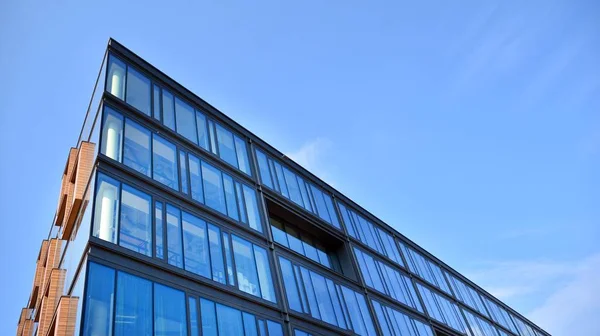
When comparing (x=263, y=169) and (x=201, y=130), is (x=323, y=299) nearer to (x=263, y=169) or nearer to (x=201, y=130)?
(x=263, y=169)

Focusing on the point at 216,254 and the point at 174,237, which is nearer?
the point at 174,237

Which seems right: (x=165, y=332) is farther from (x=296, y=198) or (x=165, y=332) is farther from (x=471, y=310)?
(x=471, y=310)

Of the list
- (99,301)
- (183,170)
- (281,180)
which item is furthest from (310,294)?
(99,301)

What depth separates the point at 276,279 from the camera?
2014 cm

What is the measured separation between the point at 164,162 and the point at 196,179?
173 centimetres

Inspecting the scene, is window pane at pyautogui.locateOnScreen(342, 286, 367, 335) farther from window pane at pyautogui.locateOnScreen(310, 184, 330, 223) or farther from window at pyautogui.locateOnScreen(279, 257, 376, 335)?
Answer: window pane at pyautogui.locateOnScreen(310, 184, 330, 223)

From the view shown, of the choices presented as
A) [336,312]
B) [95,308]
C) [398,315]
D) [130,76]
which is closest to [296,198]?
[336,312]

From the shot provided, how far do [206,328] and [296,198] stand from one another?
12.9 meters

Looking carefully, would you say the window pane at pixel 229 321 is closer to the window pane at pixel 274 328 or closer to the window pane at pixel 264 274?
the window pane at pixel 274 328

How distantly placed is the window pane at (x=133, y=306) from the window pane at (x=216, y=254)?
3420mm

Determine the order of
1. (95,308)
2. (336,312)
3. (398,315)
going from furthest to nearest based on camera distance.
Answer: (398,315), (336,312), (95,308)

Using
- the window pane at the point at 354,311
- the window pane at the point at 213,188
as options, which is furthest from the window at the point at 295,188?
the window pane at the point at 354,311

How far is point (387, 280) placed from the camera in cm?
3088

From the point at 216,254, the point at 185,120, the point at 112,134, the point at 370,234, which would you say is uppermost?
the point at 185,120
